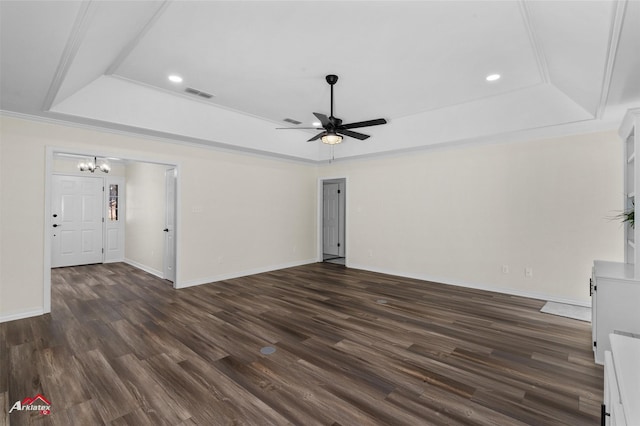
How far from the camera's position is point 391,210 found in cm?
619

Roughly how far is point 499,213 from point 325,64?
3685mm

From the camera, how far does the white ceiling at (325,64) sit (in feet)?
7.38

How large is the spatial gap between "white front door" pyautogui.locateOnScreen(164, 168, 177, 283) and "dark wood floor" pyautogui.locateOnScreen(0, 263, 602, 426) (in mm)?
958

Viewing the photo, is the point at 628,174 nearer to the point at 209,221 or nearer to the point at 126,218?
the point at 209,221

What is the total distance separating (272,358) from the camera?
2760mm

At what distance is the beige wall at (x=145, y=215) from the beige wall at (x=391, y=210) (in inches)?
44.1

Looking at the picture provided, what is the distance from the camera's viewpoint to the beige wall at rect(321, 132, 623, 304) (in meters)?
4.14

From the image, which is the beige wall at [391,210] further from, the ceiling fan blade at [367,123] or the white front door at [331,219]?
the ceiling fan blade at [367,123]

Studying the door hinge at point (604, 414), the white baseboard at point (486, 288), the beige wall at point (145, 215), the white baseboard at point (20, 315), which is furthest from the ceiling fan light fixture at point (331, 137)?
the white baseboard at point (20, 315)

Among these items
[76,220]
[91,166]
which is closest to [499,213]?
[91,166]

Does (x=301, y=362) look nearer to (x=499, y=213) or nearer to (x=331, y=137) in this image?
(x=331, y=137)

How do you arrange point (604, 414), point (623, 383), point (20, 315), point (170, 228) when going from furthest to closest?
point (170, 228) → point (20, 315) → point (604, 414) → point (623, 383)

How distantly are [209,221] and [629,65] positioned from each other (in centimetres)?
576

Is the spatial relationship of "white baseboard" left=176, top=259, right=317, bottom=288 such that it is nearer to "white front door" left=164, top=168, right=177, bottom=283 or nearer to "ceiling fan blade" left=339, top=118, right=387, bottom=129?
A: "white front door" left=164, top=168, right=177, bottom=283
